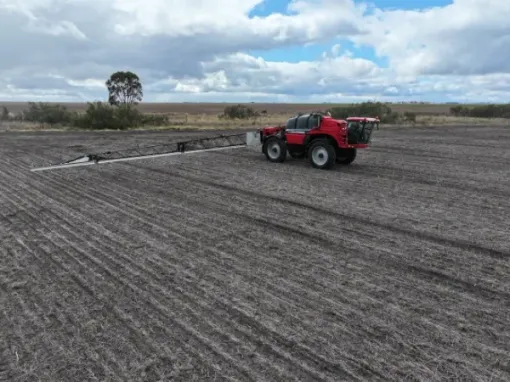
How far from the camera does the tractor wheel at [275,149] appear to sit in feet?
48.0

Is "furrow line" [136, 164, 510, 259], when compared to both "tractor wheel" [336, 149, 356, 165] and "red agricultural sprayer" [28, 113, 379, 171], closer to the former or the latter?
"red agricultural sprayer" [28, 113, 379, 171]

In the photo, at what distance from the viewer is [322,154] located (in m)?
13.4

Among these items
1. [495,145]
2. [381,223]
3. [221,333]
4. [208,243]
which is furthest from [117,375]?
[495,145]

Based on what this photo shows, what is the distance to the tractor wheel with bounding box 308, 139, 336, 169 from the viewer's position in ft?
43.5

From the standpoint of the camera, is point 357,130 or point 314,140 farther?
point 314,140

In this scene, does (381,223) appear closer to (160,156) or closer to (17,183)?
(17,183)

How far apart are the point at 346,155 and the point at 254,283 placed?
10157 millimetres

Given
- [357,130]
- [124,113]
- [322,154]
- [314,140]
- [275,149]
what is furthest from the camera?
[124,113]

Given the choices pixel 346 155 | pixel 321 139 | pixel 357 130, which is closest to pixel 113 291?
pixel 321 139

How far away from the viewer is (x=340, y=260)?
6.02m

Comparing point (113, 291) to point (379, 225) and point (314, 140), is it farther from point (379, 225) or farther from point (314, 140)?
point (314, 140)

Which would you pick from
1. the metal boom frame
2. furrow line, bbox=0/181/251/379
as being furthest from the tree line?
furrow line, bbox=0/181/251/379

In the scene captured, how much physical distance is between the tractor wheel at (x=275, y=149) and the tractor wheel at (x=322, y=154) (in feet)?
3.86

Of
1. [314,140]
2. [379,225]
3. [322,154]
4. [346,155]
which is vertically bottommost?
[379,225]
